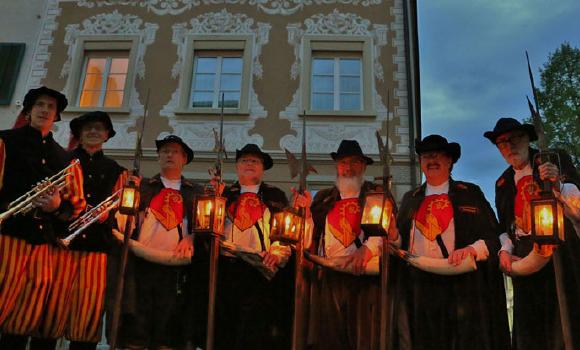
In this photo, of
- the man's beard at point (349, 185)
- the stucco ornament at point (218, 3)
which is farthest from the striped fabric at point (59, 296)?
the stucco ornament at point (218, 3)

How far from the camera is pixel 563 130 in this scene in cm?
1598

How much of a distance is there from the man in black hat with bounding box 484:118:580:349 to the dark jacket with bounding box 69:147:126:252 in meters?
3.60

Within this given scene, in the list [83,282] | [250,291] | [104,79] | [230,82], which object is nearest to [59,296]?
[83,282]

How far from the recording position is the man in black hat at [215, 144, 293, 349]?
5.45 meters

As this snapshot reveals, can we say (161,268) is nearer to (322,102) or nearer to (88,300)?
(88,300)

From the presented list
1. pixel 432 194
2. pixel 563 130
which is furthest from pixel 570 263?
pixel 563 130

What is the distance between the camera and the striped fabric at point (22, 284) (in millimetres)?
4449

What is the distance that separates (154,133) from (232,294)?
655 cm

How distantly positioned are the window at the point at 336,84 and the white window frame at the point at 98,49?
3.90 metres

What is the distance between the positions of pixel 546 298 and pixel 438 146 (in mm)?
1682

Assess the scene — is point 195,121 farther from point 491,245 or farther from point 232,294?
point 491,245

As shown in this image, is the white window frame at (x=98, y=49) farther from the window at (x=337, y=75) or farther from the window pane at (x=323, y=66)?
the window pane at (x=323, y=66)

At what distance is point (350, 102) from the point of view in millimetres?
11516

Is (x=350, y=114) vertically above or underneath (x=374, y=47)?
underneath
